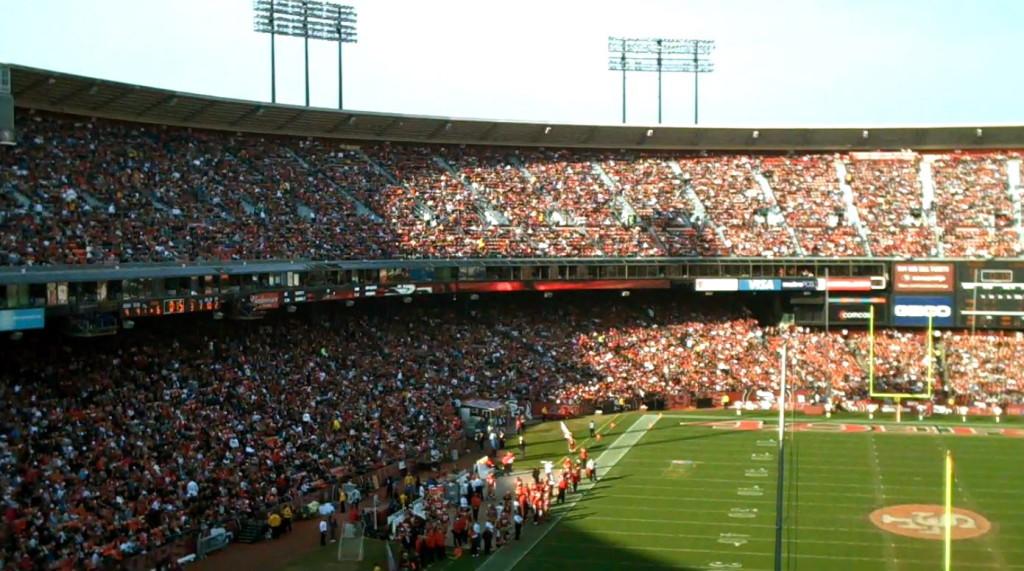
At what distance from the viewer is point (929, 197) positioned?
47.4m

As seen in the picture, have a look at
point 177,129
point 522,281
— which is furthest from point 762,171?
point 177,129

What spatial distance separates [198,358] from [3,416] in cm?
720

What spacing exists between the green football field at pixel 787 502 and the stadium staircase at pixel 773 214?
12.6 metres

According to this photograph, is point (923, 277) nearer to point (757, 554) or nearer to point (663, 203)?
point (663, 203)

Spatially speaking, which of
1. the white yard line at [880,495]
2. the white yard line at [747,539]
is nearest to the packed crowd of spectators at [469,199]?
the white yard line at [880,495]

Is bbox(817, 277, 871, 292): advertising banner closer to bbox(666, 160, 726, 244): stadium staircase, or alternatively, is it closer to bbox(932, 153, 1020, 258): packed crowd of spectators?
bbox(932, 153, 1020, 258): packed crowd of spectators

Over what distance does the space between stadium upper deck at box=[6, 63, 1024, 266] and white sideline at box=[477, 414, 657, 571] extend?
9448 millimetres

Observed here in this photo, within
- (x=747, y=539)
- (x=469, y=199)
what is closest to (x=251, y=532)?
(x=747, y=539)

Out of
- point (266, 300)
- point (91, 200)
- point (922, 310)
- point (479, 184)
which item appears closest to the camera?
point (91, 200)

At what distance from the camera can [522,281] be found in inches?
1655

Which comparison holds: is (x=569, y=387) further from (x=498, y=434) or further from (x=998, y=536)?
(x=998, y=536)

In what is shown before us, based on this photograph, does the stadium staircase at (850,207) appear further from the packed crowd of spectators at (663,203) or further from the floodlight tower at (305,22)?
the floodlight tower at (305,22)

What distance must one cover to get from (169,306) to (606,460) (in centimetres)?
1242

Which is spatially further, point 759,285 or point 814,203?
point 814,203
